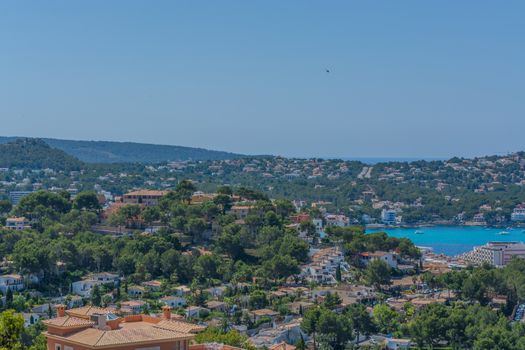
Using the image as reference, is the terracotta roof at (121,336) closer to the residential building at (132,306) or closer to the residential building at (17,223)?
the residential building at (132,306)

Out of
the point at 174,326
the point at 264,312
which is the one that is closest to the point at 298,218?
the point at 264,312

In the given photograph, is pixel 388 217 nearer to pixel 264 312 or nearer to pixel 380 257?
pixel 380 257

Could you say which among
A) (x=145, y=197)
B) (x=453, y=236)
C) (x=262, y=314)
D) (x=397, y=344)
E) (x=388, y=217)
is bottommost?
(x=453, y=236)

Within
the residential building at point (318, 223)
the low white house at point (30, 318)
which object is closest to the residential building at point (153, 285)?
the low white house at point (30, 318)

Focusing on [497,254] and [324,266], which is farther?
[497,254]

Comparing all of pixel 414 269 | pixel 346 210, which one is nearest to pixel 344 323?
pixel 414 269

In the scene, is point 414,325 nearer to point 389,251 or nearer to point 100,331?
point 389,251
